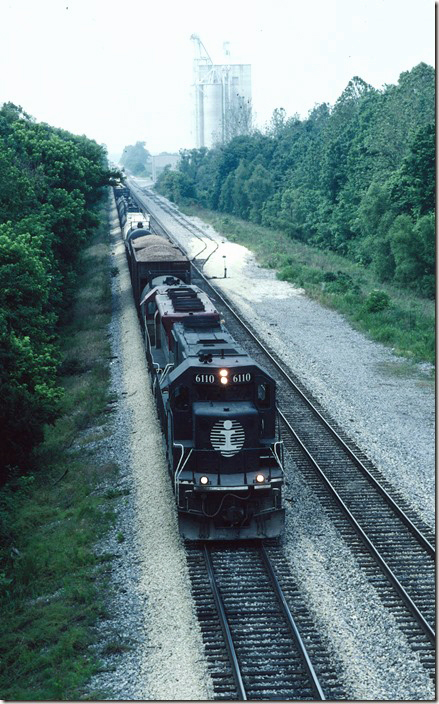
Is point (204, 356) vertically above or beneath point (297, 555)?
above

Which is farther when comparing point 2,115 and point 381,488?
point 2,115

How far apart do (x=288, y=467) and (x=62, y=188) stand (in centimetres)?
2866

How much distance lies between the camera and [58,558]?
1583 cm

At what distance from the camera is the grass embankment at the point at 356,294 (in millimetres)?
34406

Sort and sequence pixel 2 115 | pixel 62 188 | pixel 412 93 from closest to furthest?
pixel 62 188 < pixel 2 115 < pixel 412 93

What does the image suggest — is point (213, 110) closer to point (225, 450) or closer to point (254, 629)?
point (225, 450)

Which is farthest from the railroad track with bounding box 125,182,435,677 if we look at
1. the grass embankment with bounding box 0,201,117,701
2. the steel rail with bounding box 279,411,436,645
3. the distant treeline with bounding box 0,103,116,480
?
the distant treeline with bounding box 0,103,116,480

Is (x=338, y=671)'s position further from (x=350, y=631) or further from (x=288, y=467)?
(x=288, y=467)

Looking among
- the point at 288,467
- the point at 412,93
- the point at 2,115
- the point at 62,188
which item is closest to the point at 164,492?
the point at 288,467

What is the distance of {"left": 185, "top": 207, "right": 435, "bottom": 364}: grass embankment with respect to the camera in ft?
113

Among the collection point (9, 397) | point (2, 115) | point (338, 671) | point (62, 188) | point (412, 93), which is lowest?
point (338, 671)

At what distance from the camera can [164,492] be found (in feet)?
59.6

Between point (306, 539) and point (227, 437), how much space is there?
2.95 meters

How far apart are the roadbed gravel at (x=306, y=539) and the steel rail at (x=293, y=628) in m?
0.47
